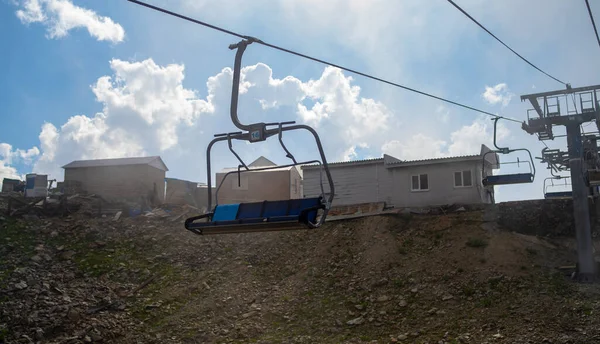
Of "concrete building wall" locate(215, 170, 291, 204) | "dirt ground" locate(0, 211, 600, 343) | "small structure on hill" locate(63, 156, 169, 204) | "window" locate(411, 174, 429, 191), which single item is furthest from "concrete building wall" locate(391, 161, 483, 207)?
"small structure on hill" locate(63, 156, 169, 204)

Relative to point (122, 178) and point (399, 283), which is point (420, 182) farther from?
point (122, 178)

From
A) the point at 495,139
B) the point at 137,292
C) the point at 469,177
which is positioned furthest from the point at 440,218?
the point at 137,292

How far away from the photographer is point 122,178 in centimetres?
3825

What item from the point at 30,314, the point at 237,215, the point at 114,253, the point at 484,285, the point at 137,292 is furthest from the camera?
the point at 114,253

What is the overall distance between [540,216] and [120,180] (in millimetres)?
28233

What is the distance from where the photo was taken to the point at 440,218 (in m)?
27.8

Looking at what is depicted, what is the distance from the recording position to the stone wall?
27.1m

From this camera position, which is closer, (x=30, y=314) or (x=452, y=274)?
(x=30, y=314)

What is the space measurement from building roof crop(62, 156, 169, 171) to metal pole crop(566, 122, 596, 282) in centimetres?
2806

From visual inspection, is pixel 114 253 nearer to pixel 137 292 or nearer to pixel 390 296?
pixel 137 292

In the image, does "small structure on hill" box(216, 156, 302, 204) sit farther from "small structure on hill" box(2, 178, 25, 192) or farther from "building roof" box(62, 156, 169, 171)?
"small structure on hill" box(2, 178, 25, 192)

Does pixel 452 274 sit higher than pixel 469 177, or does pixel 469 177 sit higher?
pixel 469 177

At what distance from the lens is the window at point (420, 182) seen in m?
31.2

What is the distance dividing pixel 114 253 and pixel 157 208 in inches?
340
